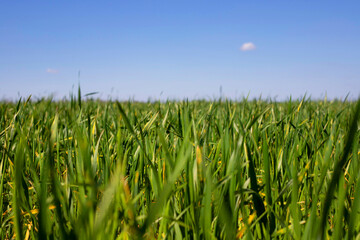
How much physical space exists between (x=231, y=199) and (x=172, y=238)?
20 centimetres

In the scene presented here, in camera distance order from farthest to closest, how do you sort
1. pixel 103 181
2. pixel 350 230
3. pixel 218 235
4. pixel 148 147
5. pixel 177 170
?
pixel 148 147, pixel 103 181, pixel 218 235, pixel 350 230, pixel 177 170

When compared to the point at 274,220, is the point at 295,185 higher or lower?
higher

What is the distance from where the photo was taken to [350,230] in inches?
25.5

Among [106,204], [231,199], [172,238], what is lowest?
[172,238]

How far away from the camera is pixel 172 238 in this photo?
783mm

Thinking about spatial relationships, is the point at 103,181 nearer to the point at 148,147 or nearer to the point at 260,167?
the point at 148,147

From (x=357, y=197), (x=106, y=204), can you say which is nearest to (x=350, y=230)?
(x=357, y=197)

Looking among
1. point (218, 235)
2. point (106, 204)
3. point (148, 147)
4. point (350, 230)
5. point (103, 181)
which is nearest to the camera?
point (106, 204)

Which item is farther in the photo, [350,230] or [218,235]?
[218,235]

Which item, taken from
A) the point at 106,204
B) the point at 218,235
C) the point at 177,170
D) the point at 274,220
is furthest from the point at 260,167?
the point at 106,204

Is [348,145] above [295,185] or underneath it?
above

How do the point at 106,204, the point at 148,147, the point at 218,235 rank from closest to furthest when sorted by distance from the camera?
the point at 106,204 → the point at 218,235 → the point at 148,147

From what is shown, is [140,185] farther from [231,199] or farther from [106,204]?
[106,204]

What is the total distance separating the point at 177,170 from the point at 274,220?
513 mm
